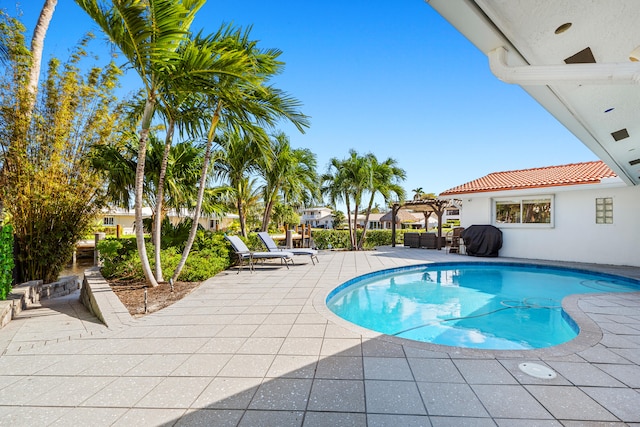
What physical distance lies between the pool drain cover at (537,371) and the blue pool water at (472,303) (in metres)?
1.58

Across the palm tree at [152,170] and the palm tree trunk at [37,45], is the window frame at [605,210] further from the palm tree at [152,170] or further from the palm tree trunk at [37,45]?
the palm tree trunk at [37,45]

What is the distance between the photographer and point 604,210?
10.3 meters

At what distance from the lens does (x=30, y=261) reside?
6289 millimetres

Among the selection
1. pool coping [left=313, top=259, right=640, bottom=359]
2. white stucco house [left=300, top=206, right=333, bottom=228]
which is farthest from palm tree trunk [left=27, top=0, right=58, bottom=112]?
white stucco house [left=300, top=206, right=333, bottom=228]

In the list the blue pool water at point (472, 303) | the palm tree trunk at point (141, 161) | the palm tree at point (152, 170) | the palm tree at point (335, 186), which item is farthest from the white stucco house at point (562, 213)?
the palm tree trunk at point (141, 161)

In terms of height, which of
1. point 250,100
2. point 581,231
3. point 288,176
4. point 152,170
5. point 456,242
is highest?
point 250,100

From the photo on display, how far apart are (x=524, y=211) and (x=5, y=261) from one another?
49.6 feet

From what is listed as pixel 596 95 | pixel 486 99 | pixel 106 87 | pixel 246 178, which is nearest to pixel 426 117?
pixel 486 99

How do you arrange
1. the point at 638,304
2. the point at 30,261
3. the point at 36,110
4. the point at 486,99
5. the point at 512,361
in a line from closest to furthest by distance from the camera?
the point at 512,361 < the point at 638,304 < the point at 36,110 < the point at 30,261 < the point at 486,99

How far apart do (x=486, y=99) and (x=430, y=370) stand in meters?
11.6

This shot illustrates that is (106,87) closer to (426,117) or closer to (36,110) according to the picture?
(36,110)

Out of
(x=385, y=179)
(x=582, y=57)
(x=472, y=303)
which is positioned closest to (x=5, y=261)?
(x=582, y=57)

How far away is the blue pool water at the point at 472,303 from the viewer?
4.78 m

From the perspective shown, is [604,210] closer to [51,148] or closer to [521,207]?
[521,207]
